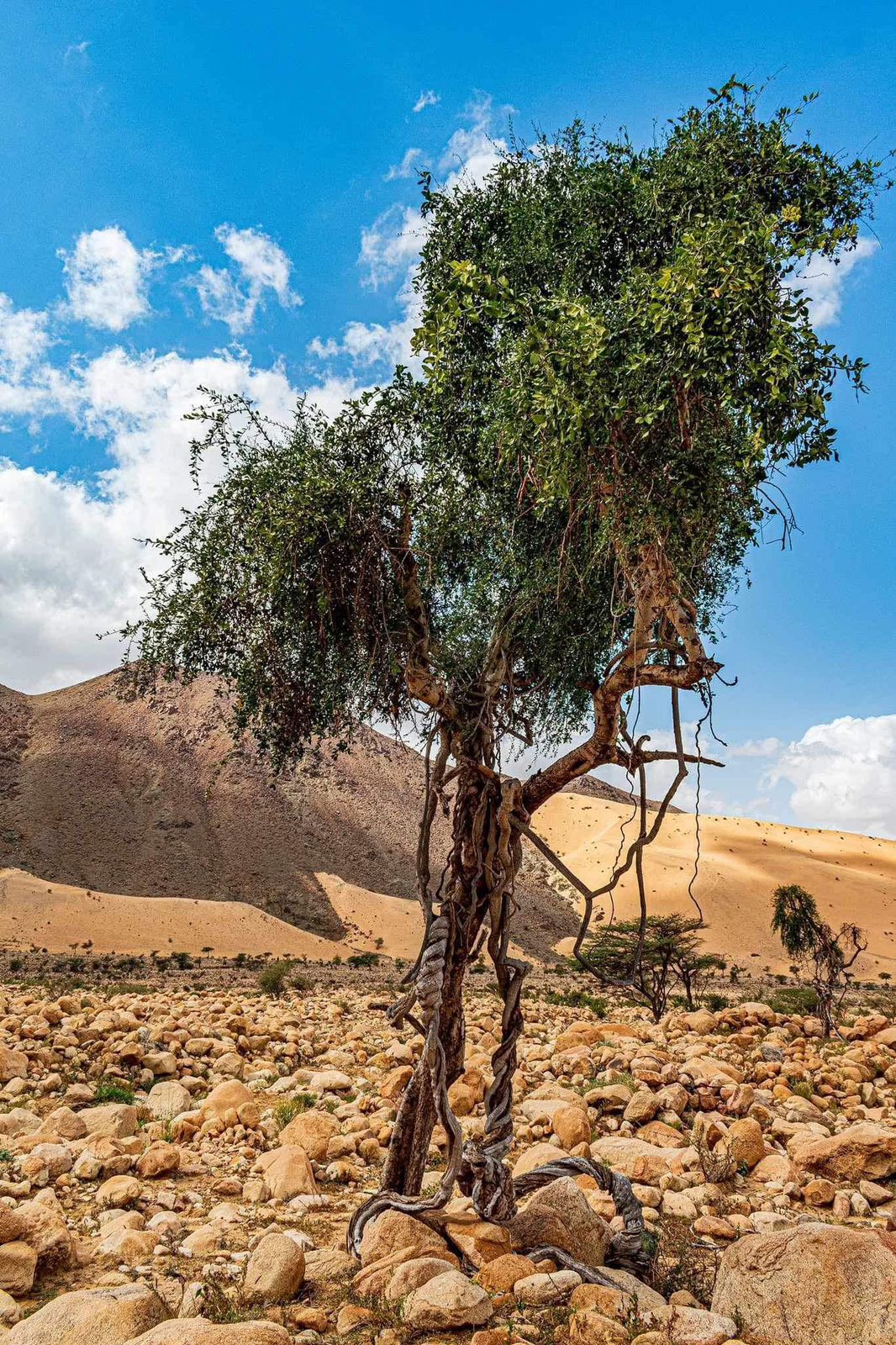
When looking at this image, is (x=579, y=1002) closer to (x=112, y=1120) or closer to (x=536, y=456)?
(x=112, y=1120)

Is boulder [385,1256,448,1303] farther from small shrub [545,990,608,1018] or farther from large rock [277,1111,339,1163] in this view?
small shrub [545,990,608,1018]

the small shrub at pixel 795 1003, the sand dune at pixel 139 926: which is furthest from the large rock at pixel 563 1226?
the sand dune at pixel 139 926

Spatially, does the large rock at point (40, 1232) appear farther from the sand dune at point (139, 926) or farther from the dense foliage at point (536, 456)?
the sand dune at point (139, 926)

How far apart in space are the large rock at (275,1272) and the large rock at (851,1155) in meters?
5.07

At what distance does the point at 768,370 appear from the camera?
15.1ft

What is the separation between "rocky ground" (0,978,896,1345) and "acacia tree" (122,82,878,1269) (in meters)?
0.83

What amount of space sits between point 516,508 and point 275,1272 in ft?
17.6

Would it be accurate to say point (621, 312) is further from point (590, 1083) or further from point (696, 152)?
point (590, 1083)

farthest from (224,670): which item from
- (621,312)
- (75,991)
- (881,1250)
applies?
(75,991)

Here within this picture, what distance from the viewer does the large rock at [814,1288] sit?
4.19 metres

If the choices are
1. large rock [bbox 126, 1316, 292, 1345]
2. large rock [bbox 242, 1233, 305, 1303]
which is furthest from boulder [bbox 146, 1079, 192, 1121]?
large rock [bbox 126, 1316, 292, 1345]

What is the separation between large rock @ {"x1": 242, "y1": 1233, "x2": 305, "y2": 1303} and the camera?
194 inches

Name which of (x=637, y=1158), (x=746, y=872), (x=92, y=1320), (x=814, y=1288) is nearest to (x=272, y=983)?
(x=637, y=1158)

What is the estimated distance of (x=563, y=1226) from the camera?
5531mm
